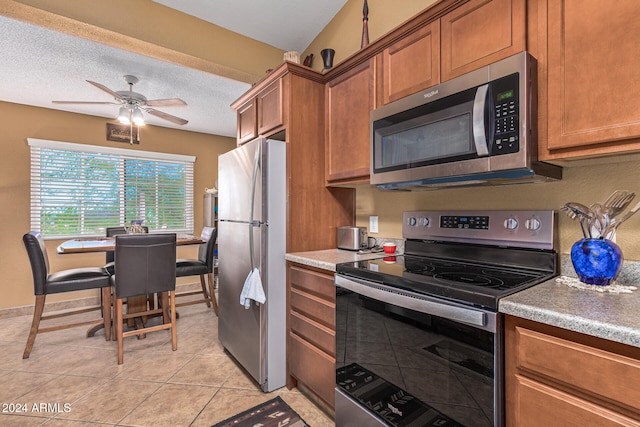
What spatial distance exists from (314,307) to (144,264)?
5.32ft

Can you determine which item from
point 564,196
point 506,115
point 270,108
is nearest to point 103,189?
point 270,108

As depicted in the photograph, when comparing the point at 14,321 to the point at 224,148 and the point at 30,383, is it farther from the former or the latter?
the point at 224,148

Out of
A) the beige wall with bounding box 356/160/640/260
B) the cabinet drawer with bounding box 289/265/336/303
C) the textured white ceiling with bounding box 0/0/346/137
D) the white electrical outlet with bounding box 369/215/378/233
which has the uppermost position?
the textured white ceiling with bounding box 0/0/346/137

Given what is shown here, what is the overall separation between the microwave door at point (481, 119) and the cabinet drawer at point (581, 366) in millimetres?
703

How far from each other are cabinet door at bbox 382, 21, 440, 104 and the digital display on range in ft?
2.33

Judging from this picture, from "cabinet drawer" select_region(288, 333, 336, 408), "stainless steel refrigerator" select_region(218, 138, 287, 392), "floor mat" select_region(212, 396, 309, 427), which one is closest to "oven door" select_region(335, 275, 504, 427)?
"cabinet drawer" select_region(288, 333, 336, 408)

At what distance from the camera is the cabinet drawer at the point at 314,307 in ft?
5.50

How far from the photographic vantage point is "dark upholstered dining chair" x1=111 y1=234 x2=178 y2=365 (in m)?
2.44

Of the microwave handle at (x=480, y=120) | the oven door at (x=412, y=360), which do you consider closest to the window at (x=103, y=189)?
the oven door at (x=412, y=360)

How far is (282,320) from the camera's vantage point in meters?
2.03

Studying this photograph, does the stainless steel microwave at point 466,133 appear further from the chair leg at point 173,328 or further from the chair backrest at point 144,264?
the chair leg at point 173,328

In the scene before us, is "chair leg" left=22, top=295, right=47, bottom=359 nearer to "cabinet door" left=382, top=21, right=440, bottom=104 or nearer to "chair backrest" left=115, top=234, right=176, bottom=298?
"chair backrest" left=115, top=234, right=176, bottom=298

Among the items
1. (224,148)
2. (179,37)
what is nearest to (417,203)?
(179,37)

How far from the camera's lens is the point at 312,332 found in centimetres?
181
